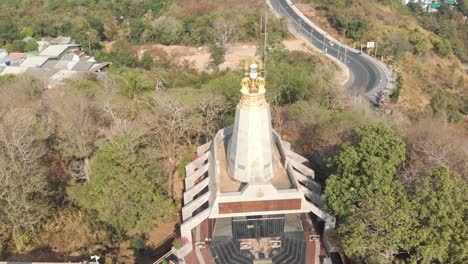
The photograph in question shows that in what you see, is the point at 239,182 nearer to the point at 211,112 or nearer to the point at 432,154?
the point at 211,112

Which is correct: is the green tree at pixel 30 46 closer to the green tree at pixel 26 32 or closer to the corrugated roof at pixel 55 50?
the corrugated roof at pixel 55 50

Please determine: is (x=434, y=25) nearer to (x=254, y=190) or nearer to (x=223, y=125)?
(x=223, y=125)

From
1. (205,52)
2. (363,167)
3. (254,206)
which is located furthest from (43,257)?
(205,52)

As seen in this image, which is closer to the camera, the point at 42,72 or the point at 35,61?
the point at 42,72

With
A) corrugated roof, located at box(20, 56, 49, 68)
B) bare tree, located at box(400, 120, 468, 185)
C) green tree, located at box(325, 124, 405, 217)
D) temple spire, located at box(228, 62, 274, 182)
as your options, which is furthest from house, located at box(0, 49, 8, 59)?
bare tree, located at box(400, 120, 468, 185)

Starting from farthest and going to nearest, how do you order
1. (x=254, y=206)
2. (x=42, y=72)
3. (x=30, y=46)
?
Answer: (x=30, y=46) < (x=42, y=72) < (x=254, y=206)

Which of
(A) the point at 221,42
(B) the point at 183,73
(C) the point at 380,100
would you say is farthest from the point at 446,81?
(B) the point at 183,73
